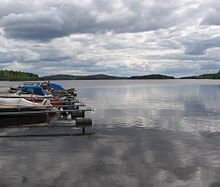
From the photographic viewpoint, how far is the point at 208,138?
2239cm

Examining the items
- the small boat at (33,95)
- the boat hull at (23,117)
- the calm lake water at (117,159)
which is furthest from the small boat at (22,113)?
the small boat at (33,95)

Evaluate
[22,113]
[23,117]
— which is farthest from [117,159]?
[23,117]

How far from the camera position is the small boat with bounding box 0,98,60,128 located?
1075 inches

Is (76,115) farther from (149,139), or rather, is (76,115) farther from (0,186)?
(0,186)

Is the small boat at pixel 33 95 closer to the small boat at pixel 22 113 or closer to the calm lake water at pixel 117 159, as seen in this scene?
the small boat at pixel 22 113

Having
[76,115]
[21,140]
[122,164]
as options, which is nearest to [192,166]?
[122,164]

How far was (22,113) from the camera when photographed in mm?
27250

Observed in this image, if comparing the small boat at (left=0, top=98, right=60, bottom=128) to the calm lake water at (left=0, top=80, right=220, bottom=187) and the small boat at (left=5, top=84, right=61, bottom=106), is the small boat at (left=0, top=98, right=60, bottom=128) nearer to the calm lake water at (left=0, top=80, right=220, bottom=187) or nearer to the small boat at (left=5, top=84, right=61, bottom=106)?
the calm lake water at (left=0, top=80, right=220, bottom=187)

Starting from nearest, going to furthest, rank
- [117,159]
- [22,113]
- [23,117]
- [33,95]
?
[117,159] → [22,113] → [23,117] → [33,95]

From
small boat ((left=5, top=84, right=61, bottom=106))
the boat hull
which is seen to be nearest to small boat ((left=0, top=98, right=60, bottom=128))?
the boat hull

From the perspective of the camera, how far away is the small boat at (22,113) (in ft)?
89.6

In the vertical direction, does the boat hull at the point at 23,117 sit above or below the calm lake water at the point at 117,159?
above

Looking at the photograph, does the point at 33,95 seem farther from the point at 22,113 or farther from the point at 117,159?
the point at 117,159

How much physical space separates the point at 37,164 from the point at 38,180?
2449 millimetres
